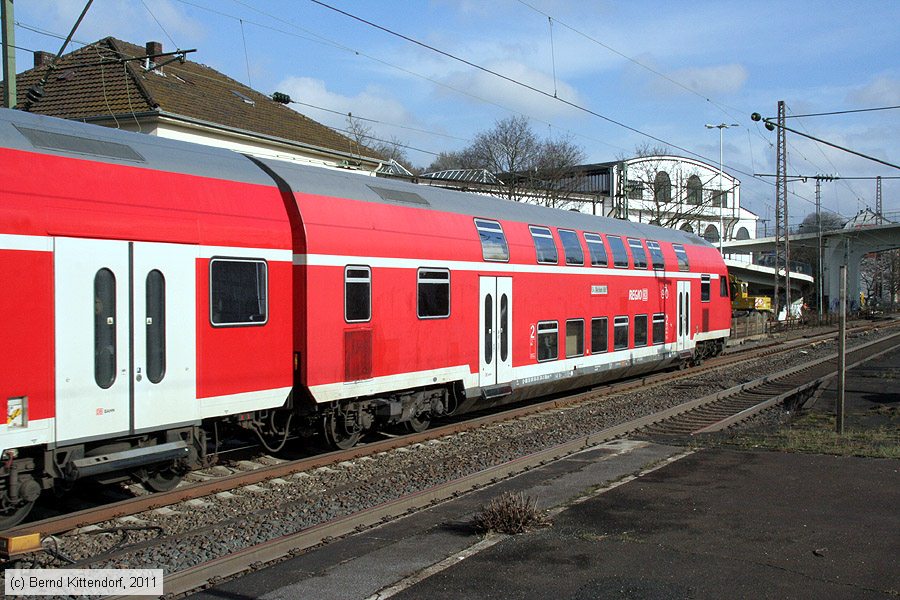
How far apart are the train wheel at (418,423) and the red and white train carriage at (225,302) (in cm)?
→ 6

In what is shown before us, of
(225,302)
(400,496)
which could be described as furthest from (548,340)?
(225,302)

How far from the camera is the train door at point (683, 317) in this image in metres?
21.8

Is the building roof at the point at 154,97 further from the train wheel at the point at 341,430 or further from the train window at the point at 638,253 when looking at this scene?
the train wheel at the point at 341,430

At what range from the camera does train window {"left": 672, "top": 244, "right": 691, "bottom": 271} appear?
72.1ft

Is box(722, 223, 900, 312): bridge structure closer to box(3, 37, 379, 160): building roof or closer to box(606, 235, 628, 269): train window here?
box(3, 37, 379, 160): building roof

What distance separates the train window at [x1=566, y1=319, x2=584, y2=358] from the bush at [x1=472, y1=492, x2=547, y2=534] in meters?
9.46

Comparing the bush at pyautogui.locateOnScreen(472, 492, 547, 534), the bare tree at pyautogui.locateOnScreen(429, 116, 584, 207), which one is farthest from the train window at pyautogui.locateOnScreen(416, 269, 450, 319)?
the bare tree at pyautogui.locateOnScreen(429, 116, 584, 207)

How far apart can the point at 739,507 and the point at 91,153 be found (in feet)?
23.8

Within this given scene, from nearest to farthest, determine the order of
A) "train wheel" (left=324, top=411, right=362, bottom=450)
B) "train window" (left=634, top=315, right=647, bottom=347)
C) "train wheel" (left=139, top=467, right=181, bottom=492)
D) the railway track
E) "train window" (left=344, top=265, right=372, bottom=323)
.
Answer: the railway track < "train wheel" (left=139, top=467, right=181, bottom=492) < "train window" (left=344, top=265, right=372, bottom=323) < "train wheel" (left=324, top=411, right=362, bottom=450) < "train window" (left=634, top=315, right=647, bottom=347)

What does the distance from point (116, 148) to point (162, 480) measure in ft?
11.9

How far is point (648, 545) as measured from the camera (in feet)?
21.7

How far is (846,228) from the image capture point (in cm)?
7425

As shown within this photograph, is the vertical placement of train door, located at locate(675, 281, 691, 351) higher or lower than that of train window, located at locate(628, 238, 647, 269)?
lower

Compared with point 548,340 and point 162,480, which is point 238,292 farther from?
point 548,340
